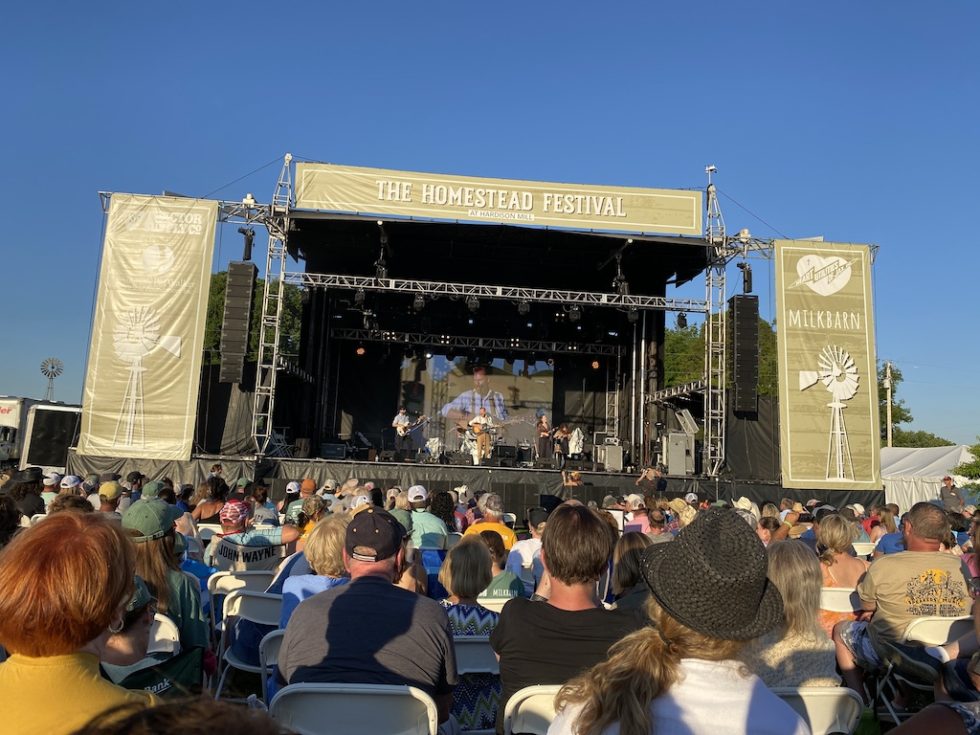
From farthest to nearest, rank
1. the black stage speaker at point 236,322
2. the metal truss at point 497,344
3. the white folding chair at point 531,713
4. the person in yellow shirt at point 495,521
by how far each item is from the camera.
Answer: the metal truss at point 497,344, the black stage speaker at point 236,322, the person in yellow shirt at point 495,521, the white folding chair at point 531,713

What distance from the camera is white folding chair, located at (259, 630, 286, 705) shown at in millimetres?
3117

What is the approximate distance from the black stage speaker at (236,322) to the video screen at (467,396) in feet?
21.4

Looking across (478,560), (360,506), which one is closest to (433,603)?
(478,560)

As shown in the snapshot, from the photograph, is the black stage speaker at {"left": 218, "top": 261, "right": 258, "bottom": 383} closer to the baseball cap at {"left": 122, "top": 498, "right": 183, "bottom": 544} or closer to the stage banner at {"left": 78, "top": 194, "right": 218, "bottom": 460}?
the stage banner at {"left": 78, "top": 194, "right": 218, "bottom": 460}

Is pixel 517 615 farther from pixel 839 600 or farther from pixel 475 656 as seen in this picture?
pixel 839 600

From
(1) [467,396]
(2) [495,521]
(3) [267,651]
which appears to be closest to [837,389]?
(1) [467,396]

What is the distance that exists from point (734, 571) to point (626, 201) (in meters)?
15.2

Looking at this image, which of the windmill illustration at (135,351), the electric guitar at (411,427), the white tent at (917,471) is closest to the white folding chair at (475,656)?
the windmill illustration at (135,351)

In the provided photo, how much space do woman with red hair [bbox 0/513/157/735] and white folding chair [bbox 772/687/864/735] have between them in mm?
1900

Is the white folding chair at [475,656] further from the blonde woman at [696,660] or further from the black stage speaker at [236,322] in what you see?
the black stage speaker at [236,322]

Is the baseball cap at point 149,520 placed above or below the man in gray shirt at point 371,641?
above

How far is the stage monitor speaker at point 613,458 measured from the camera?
59.7 ft

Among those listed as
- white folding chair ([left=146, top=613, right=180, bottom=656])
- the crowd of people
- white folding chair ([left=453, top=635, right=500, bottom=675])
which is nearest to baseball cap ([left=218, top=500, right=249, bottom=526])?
the crowd of people

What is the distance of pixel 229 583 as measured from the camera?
171 inches
